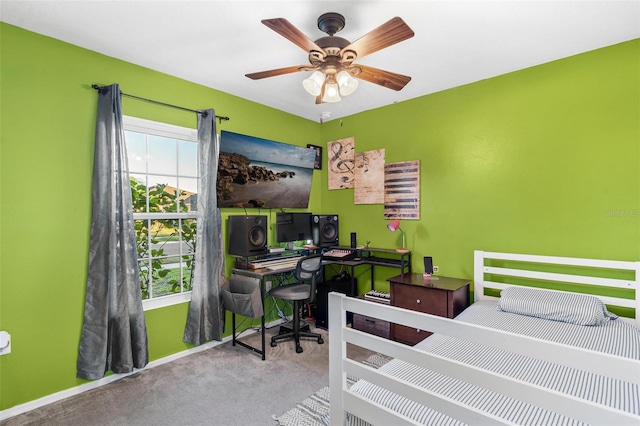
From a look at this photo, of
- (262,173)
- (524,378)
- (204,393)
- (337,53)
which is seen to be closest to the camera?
(524,378)

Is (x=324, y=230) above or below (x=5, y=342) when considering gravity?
above

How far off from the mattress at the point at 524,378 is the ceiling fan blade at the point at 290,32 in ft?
5.94

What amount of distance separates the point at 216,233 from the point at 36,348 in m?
1.50

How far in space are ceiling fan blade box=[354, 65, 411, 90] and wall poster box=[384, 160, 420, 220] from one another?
1.44 m

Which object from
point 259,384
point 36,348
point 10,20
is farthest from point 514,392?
point 10,20

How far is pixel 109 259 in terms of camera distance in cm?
245

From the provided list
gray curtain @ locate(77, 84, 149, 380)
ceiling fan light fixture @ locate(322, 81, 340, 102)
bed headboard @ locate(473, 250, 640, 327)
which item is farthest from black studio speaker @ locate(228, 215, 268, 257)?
bed headboard @ locate(473, 250, 640, 327)

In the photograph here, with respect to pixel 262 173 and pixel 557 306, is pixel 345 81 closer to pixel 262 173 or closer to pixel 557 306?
pixel 262 173

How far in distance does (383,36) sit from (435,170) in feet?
6.36

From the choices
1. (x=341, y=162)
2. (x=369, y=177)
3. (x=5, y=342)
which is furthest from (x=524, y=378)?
(x=341, y=162)

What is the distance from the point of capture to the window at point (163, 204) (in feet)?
9.31

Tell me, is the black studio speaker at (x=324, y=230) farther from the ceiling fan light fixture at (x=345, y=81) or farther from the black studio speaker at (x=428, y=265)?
the ceiling fan light fixture at (x=345, y=81)

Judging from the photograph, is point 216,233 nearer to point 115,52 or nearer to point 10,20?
point 115,52

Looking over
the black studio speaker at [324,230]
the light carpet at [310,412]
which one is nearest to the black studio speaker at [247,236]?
the black studio speaker at [324,230]
